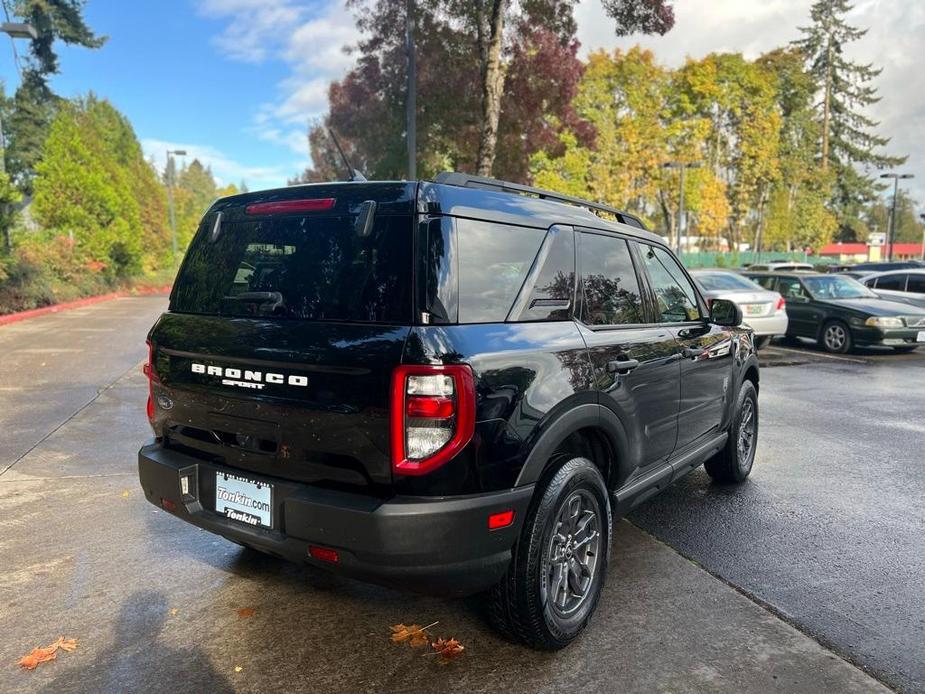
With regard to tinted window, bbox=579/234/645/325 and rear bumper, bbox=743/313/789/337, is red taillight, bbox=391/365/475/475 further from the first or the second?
rear bumper, bbox=743/313/789/337

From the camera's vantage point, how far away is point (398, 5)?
17125 millimetres

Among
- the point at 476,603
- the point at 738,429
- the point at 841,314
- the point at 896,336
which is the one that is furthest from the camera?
the point at 841,314

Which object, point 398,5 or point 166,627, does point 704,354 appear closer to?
point 166,627

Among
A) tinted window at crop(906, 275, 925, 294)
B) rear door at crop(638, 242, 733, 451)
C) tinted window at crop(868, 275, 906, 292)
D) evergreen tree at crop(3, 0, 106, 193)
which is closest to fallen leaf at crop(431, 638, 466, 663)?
rear door at crop(638, 242, 733, 451)

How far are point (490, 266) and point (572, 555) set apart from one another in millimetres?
1351

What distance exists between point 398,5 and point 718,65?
1296 inches

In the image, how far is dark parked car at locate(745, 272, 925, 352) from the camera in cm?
1214

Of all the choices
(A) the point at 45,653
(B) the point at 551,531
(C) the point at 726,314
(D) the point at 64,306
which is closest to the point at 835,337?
(C) the point at 726,314

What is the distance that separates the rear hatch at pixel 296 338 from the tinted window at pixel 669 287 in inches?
74.9

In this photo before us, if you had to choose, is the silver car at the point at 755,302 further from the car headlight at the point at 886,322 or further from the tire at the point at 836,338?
the car headlight at the point at 886,322

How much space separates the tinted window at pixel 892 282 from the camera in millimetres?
15719

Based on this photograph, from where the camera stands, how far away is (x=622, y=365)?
322cm

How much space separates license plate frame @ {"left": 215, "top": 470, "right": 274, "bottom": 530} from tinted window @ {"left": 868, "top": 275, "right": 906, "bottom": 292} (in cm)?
1733

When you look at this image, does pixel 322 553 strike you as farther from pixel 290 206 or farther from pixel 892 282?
pixel 892 282
